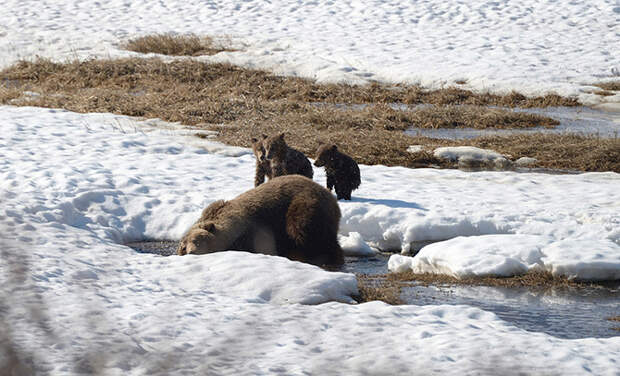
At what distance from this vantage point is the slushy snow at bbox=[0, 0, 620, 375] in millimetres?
5840

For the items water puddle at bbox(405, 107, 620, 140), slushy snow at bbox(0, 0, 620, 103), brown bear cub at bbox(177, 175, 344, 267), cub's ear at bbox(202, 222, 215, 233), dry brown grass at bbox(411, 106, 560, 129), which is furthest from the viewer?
slushy snow at bbox(0, 0, 620, 103)

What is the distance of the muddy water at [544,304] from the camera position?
7352 mm

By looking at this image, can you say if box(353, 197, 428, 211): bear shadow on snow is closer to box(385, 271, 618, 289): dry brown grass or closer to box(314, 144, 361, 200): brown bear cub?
box(314, 144, 361, 200): brown bear cub

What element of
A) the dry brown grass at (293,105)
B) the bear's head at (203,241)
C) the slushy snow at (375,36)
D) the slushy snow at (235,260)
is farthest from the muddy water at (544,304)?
the slushy snow at (375,36)

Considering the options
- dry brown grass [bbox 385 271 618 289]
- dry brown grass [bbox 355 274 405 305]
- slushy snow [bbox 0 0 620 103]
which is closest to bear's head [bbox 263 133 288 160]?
dry brown grass [bbox 385 271 618 289]

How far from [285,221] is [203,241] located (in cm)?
112

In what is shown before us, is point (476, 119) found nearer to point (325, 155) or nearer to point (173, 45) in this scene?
point (325, 155)

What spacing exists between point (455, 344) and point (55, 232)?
522 centimetres

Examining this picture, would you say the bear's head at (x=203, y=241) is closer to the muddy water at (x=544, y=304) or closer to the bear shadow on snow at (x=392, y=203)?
the muddy water at (x=544, y=304)

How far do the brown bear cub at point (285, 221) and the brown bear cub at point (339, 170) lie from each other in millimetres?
1842

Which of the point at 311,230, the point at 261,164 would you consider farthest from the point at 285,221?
the point at 261,164

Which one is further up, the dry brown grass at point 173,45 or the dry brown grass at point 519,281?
the dry brown grass at point 519,281

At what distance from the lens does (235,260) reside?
811 cm

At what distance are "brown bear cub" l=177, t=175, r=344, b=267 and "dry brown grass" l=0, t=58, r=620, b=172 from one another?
19.0 ft
